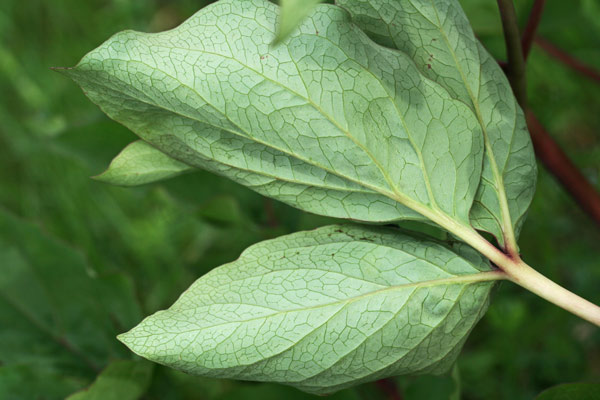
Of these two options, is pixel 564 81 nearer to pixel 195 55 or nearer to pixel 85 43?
pixel 195 55

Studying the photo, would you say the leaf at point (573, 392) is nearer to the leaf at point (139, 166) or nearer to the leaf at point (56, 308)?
the leaf at point (139, 166)

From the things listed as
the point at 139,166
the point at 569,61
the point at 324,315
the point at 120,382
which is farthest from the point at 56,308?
the point at 569,61

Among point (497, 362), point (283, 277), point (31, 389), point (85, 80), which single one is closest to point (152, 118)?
point (85, 80)

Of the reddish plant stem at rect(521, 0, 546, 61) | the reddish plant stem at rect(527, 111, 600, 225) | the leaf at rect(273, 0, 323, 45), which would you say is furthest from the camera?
the reddish plant stem at rect(527, 111, 600, 225)

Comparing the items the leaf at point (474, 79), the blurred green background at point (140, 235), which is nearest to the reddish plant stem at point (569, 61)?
the blurred green background at point (140, 235)

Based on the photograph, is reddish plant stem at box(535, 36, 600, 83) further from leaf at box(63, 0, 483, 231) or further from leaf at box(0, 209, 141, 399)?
leaf at box(0, 209, 141, 399)

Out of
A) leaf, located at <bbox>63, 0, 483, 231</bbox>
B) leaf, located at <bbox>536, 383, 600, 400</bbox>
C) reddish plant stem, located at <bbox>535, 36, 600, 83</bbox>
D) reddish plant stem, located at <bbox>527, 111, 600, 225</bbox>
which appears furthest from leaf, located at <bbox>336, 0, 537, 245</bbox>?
reddish plant stem, located at <bbox>535, 36, 600, 83</bbox>

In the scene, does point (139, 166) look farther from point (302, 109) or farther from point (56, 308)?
point (56, 308)
